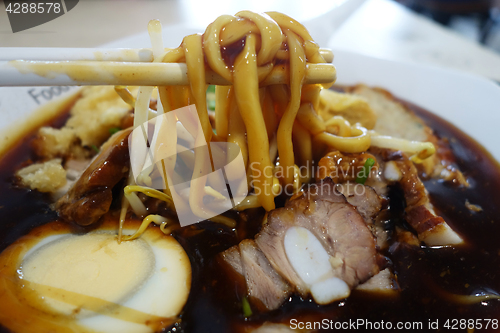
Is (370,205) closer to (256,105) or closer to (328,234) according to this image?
(328,234)

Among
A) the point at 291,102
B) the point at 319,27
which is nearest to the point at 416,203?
the point at 291,102

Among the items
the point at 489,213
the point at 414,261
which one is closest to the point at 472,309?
the point at 414,261

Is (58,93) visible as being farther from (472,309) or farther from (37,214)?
(472,309)

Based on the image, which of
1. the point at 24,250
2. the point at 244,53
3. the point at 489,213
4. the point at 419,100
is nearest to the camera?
the point at 244,53

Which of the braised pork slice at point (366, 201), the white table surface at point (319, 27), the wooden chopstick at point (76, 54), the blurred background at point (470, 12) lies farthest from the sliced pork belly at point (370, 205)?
the blurred background at point (470, 12)

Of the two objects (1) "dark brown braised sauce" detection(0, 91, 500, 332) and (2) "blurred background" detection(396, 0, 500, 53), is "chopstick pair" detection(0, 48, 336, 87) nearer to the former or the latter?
(1) "dark brown braised sauce" detection(0, 91, 500, 332)

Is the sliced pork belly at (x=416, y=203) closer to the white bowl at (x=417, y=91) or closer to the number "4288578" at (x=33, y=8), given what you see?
the white bowl at (x=417, y=91)

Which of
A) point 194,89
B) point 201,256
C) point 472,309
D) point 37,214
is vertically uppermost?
point 194,89
